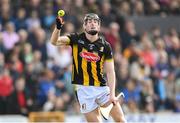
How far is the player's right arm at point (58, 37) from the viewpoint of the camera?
10953 millimetres

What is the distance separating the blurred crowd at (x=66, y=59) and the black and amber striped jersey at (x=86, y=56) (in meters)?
5.10

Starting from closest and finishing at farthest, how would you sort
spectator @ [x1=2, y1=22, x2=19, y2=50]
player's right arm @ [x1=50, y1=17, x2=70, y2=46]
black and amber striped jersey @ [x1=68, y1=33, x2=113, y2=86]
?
player's right arm @ [x1=50, y1=17, x2=70, y2=46]
black and amber striped jersey @ [x1=68, y1=33, x2=113, y2=86]
spectator @ [x1=2, y1=22, x2=19, y2=50]

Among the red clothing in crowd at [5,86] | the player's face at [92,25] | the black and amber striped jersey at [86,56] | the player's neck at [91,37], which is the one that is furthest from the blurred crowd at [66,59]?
the player's face at [92,25]

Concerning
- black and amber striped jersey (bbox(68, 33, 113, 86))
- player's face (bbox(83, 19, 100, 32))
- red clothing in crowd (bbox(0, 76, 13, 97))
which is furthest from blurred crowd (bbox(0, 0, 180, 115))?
player's face (bbox(83, 19, 100, 32))

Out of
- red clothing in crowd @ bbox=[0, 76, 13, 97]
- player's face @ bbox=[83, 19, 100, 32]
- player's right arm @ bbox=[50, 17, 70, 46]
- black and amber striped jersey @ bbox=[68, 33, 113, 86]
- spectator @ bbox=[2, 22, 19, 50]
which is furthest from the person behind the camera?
spectator @ bbox=[2, 22, 19, 50]

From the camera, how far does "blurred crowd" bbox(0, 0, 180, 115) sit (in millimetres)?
16688

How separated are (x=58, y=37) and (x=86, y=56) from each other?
0.57m

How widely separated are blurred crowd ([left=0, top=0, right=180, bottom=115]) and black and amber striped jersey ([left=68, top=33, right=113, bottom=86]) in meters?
5.10

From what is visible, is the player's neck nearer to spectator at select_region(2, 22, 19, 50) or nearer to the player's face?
the player's face

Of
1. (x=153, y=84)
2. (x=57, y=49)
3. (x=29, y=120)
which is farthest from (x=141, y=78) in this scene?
(x=29, y=120)

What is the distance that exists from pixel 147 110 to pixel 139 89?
60 cm

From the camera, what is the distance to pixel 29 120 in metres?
15.8

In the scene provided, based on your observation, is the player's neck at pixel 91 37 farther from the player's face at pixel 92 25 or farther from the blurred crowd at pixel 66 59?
the blurred crowd at pixel 66 59

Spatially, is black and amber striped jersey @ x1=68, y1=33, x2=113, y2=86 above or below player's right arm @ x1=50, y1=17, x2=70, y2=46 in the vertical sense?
below
